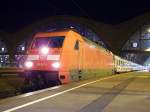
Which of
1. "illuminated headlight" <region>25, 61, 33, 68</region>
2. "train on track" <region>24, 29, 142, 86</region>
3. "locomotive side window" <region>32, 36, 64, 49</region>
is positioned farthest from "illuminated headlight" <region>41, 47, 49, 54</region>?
"illuminated headlight" <region>25, 61, 33, 68</region>

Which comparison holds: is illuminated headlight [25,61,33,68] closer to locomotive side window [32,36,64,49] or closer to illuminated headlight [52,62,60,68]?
locomotive side window [32,36,64,49]

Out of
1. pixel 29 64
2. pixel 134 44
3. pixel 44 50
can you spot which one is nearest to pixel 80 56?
pixel 44 50

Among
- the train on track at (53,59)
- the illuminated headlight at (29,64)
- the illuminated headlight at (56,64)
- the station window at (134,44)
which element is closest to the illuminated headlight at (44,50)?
the train on track at (53,59)

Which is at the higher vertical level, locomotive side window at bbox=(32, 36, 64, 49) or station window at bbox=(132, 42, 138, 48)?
station window at bbox=(132, 42, 138, 48)

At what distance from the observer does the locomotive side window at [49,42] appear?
19.0 m

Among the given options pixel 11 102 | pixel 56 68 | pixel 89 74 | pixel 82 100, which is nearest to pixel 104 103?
pixel 82 100

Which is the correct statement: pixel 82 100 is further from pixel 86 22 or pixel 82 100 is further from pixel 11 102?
pixel 86 22

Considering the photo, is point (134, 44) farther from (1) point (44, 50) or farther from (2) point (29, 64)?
(2) point (29, 64)

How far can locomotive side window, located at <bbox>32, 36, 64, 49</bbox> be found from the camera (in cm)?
1901

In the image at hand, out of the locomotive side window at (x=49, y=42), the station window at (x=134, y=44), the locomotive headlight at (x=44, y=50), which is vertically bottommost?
the locomotive headlight at (x=44, y=50)

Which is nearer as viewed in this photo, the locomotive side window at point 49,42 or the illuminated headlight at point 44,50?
the illuminated headlight at point 44,50

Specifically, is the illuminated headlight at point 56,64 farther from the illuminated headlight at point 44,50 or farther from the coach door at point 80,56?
the coach door at point 80,56

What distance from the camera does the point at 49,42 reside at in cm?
1938

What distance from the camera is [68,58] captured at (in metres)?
18.8
